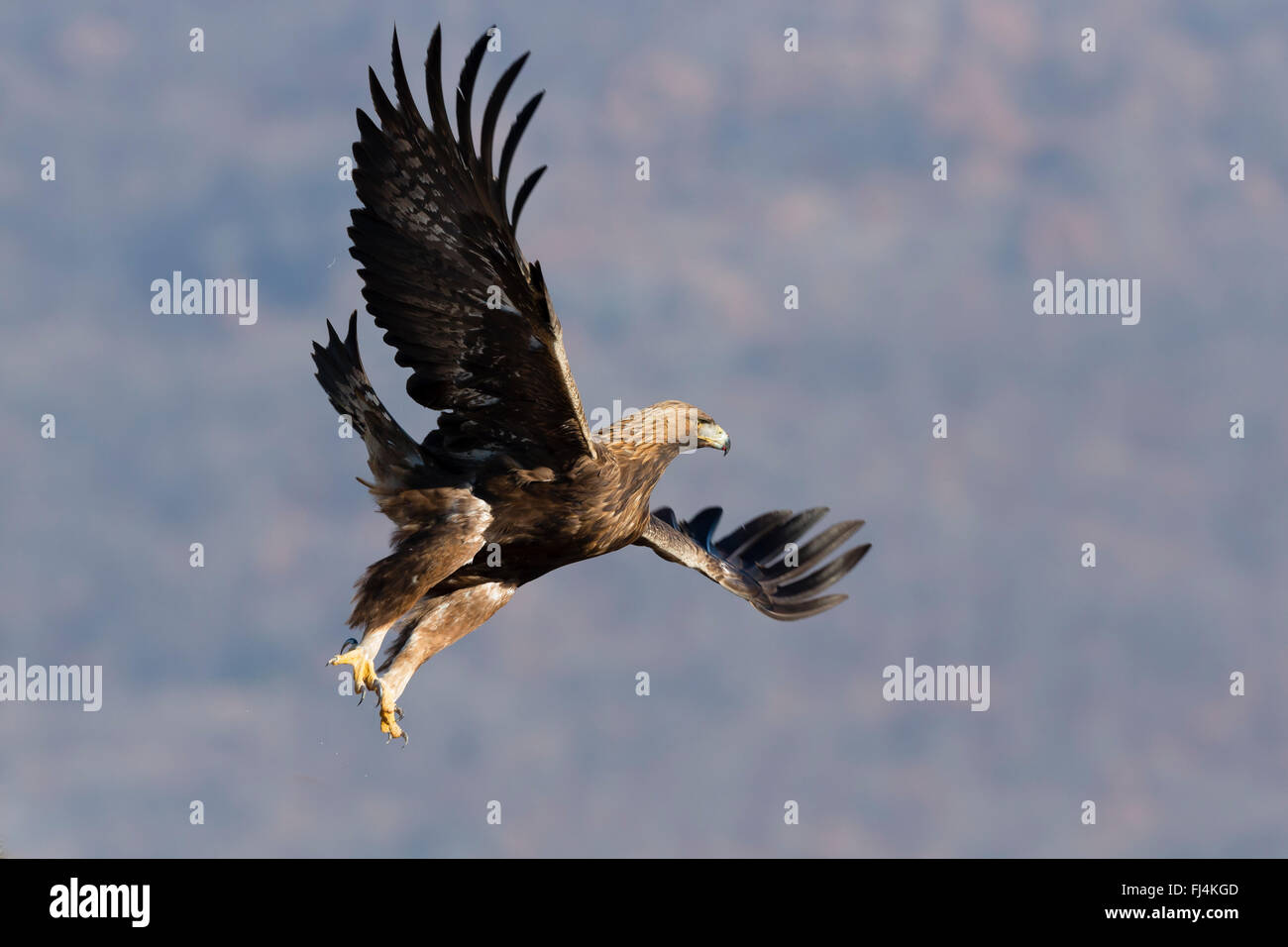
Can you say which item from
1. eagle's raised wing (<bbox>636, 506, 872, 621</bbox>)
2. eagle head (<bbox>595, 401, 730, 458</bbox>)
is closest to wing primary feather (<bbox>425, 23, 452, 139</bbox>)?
eagle head (<bbox>595, 401, 730, 458</bbox>)

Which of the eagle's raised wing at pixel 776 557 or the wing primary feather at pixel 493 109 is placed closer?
the wing primary feather at pixel 493 109

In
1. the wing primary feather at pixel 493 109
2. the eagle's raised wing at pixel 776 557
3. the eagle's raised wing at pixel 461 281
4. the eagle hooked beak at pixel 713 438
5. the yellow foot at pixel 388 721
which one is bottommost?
the yellow foot at pixel 388 721

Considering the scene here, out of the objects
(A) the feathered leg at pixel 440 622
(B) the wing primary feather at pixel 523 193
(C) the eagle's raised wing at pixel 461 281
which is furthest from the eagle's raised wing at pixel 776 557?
(B) the wing primary feather at pixel 523 193

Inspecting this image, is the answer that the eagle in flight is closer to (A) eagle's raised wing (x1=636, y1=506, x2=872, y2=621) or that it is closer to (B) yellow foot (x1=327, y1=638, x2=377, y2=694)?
(B) yellow foot (x1=327, y1=638, x2=377, y2=694)

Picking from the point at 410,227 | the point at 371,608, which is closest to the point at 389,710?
the point at 371,608

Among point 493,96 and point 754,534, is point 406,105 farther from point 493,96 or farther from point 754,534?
point 754,534

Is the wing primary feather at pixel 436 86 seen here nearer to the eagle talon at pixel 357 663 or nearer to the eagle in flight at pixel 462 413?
the eagle in flight at pixel 462 413
